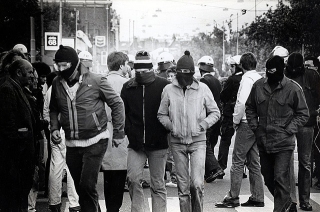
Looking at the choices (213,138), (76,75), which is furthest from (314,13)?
(76,75)

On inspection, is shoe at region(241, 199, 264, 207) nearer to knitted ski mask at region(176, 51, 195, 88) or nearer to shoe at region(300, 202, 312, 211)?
shoe at region(300, 202, 312, 211)

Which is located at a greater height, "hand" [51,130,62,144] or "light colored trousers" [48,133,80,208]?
"hand" [51,130,62,144]

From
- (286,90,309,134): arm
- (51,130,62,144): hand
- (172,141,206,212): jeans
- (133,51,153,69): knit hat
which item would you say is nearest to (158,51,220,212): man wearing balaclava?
(172,141,206,212): jeans

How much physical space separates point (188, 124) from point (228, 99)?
393 centimetres

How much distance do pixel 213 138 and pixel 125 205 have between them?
380 cm

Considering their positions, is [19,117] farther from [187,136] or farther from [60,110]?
[187,136]

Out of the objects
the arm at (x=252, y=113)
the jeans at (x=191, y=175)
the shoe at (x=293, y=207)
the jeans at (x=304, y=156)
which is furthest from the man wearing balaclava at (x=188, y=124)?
the jeans at (x=304, y=156)

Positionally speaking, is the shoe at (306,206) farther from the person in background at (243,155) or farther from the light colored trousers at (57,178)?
the light colored trousers at (57,178)

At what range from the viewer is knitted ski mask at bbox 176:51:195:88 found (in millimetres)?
8078

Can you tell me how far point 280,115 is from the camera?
8117 millimetres

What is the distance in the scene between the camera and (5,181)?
7469mm

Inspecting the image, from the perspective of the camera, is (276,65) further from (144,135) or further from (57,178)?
(57,178)

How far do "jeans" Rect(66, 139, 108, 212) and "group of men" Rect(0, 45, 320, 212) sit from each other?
1cm

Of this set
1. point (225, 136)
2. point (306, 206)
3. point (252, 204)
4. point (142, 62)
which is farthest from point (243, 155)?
point (225, 136)
